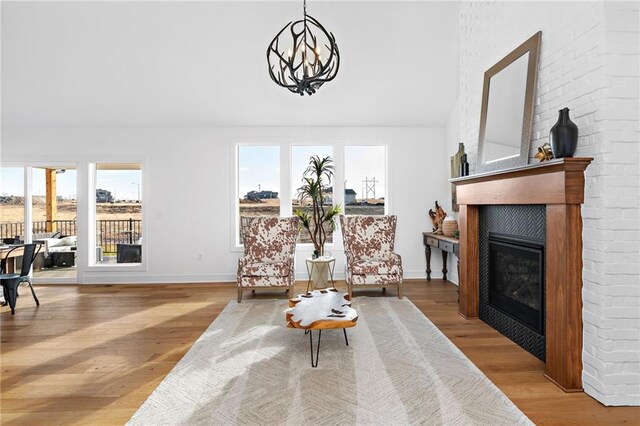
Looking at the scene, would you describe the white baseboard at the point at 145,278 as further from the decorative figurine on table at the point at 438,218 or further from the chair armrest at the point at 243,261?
the chair armrest at the point at 243,261

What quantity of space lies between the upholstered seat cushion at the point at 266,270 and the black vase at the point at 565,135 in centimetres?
Result: 324

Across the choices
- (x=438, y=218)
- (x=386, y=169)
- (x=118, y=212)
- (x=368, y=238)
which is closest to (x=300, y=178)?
(x=386, y=169)

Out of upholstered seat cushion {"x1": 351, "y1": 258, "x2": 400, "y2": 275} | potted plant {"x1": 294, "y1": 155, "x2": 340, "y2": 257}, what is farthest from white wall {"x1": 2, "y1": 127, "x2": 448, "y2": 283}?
upholstered seat cushion {"x1": 351, "y1": 258, "x2": 400, "y2": 275}

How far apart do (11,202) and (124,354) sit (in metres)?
4.54

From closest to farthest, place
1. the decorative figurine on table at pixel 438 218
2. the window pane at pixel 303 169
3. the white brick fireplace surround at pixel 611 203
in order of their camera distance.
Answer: the white brick fireplace surround at pixel 611 203
the decorative figurine on table at pixel 438 218
the window pane at pixel 303 169

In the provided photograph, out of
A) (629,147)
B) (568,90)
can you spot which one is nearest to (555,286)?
(629,147)

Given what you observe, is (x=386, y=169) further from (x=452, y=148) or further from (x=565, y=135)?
(x=565, y=135)

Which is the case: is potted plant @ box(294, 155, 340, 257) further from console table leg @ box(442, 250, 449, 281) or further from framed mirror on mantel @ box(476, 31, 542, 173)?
framed mirror on mantel @ box(476, 31, 542, 173)

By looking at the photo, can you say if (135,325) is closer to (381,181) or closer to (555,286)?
(555,286)

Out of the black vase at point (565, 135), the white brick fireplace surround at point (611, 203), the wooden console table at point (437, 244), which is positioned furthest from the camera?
the wooden console table at point (437, 244)

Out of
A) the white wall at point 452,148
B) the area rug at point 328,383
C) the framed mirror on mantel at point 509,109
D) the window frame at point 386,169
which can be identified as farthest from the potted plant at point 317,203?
the framed mirror on mantel at point 509,109

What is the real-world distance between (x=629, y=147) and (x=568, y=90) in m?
0.58

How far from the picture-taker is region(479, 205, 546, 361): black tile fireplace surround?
9.31ft

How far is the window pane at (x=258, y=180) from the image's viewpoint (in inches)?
236
